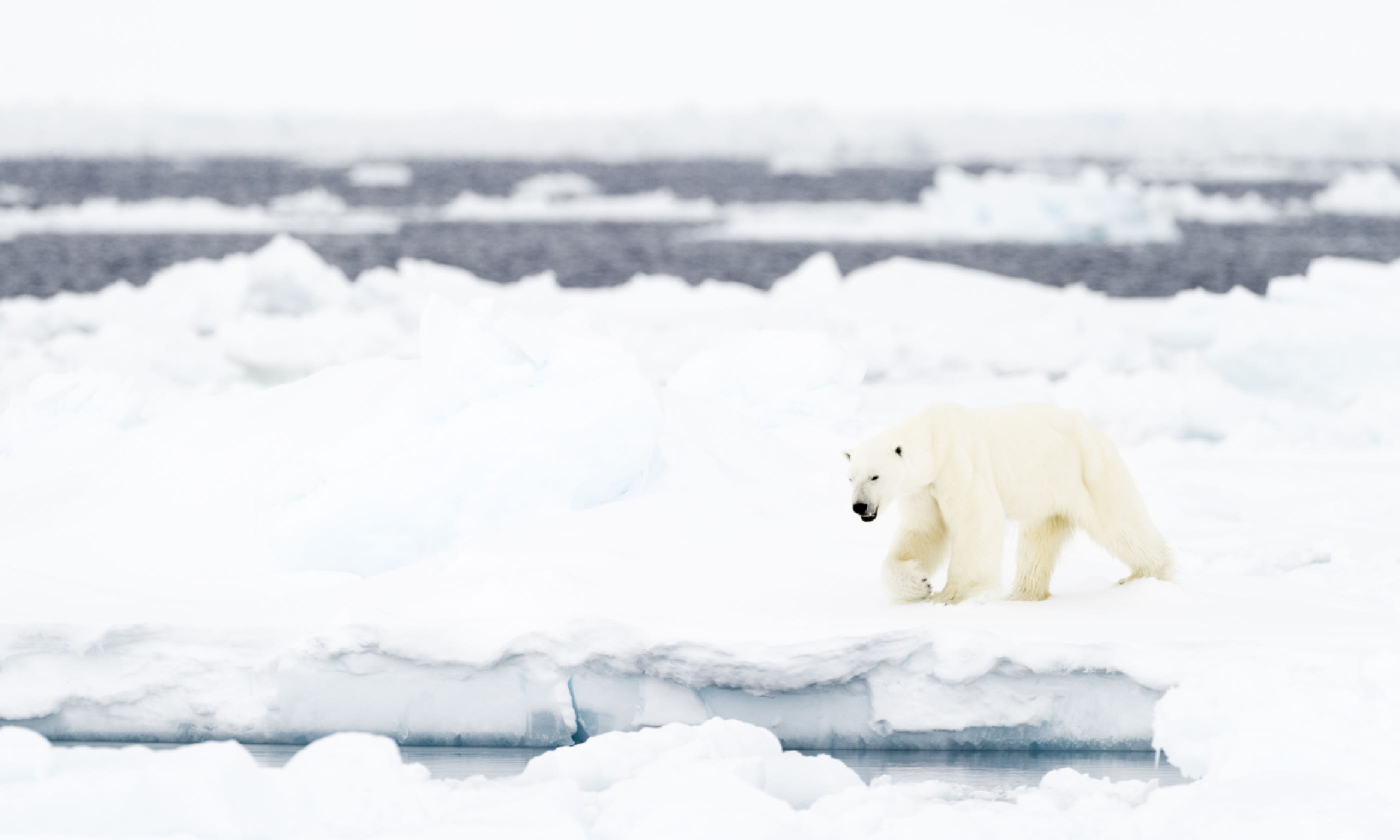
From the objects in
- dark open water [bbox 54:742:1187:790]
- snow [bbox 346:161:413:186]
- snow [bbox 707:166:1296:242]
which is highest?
snow [bbox 346:161:413:186]

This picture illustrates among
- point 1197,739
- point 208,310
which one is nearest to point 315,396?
point 1197,739

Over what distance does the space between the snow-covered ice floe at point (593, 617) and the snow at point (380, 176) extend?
57115 millimetres

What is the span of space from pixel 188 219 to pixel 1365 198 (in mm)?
31273

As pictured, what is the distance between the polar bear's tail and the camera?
4207mm

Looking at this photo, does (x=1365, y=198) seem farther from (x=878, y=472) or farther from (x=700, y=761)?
(x=700, y=761)

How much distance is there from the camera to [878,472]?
377cm

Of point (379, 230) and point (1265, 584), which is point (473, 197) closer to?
point (379, 230)

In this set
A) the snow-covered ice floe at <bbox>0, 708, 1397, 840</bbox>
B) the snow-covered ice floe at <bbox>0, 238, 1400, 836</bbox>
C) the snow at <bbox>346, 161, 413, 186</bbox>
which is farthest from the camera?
the snow at <bbox>346, 161, 413, 186</bbox>

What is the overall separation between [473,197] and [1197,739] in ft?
167

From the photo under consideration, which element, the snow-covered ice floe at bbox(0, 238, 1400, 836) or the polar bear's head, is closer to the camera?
the snow-covered ice floe at bbox(0, 238, 1400, 836)

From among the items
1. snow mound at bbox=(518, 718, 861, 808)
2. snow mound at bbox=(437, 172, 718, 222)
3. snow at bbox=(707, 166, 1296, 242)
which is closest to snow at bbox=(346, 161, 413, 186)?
snow mound at bbox=(437, 172, 718, 222)

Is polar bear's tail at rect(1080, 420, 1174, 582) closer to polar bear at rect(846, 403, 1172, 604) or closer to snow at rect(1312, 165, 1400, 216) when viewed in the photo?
polar bear at rect(846, 403, 1172, 604)

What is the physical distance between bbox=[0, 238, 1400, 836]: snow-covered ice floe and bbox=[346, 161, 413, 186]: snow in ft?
187

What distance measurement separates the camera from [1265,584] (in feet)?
15.3
